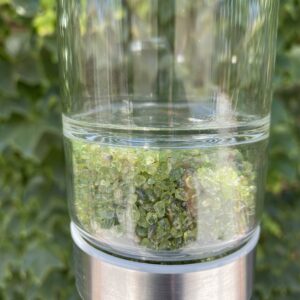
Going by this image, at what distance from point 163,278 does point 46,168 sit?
16.3 inches

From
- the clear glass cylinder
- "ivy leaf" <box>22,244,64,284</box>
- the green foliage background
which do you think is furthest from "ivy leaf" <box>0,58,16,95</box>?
"ivy leaf" <box>22,244,64,284</box>

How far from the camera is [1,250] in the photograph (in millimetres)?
739

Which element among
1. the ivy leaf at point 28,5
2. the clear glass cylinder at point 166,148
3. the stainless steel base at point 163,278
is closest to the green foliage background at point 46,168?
the ivy leaf at point 28,5

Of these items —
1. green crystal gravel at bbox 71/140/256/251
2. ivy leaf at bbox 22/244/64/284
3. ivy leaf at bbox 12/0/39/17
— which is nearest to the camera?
green crystal gravel at bbox 71/140/256/251

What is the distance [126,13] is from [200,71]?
0.59 ft

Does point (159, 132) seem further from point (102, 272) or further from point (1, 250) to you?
point (1, 250)

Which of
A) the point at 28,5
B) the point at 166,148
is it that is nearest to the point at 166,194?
the point at 166,148

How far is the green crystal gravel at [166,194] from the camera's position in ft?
0.99

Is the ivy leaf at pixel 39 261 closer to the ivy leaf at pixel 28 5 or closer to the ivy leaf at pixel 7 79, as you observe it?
the ivy leaf at pixel 7 79

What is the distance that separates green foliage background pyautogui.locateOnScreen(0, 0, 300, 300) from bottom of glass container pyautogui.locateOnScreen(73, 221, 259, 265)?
284 millimetres

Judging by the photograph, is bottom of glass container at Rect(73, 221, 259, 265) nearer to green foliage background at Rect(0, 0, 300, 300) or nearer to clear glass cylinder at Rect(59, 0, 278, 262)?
clear glass cylinder at Rect(59, 0, 278, 262)

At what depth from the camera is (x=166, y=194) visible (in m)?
0.30

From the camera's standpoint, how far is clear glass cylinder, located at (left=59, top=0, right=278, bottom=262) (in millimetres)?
307

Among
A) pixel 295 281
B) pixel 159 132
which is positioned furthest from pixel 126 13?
pixel 295 281
